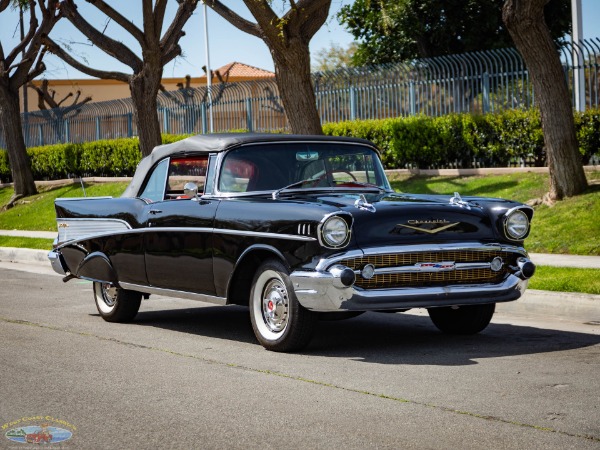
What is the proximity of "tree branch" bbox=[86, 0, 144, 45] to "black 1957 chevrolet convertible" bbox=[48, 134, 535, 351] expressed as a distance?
51.9 ft

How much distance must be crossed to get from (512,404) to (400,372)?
1300 mm

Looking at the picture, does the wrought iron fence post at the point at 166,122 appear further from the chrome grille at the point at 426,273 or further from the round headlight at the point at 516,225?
the chrome grille at the point at 426,273

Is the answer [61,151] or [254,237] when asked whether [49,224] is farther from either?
[254,237]

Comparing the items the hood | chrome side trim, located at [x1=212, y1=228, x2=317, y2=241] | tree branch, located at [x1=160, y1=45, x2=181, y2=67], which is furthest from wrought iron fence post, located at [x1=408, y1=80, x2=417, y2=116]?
chrome side trim, located at [x1=212, y1=228, x2=317, y2=241]

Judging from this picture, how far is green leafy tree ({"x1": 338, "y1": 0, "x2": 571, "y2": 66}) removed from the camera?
132ft

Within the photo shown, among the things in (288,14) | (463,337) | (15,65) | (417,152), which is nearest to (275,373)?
(463,337)

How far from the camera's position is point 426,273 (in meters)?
8.39

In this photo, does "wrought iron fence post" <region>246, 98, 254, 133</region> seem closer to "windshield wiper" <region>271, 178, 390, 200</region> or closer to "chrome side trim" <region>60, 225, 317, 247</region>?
"chrome side trim" <region>60, 225, 317, 247</region>

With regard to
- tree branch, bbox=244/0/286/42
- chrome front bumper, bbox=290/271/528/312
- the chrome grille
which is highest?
tree branch, bbox=244/0/286/42

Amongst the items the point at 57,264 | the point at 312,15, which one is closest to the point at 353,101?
the point at 312,15

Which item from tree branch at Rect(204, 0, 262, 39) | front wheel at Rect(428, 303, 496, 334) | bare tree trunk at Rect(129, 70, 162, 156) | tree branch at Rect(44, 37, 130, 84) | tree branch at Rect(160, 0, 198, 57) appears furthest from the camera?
tree branch at Rect(44, 37, 130, 84)

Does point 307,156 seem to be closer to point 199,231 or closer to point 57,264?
point 199,231

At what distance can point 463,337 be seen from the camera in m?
9.43

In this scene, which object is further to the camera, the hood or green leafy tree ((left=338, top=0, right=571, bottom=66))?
green leafy tree ((left=338, top=0, right=571, bottom=66))
